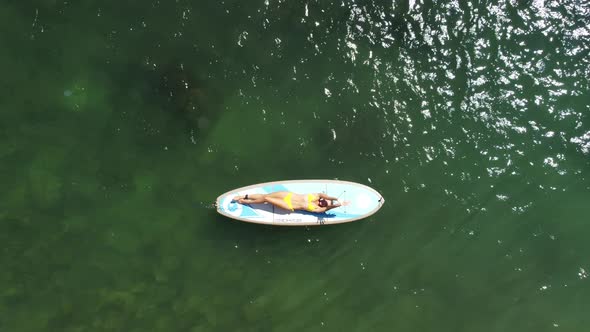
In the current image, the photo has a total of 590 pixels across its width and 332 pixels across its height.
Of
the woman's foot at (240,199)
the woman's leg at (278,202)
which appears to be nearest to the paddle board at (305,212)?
the woman's foot at (240,199)

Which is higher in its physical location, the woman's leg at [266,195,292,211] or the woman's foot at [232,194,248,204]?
the woman's foot at [232,194,248,204]

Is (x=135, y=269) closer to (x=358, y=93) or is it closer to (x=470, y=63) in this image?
(x=358, y=93)

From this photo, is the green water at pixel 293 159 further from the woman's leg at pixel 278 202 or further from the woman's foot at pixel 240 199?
the woman's leg at pixel 278 202

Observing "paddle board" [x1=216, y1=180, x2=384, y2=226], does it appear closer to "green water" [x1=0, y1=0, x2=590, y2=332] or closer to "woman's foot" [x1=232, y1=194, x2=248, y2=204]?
"woman's foot" [x1=232, y1=194, x2=248, y2=204]

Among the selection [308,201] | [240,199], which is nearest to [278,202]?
[308,201]

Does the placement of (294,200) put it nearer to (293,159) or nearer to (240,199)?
(293,159)

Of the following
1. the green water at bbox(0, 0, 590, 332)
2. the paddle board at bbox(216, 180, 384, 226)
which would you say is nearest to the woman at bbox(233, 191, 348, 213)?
the paddle board at bbox(216, 180, 384, 226)

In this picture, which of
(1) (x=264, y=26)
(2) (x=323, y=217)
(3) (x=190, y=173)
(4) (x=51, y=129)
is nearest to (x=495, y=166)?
(2) (x=323, y=217)
